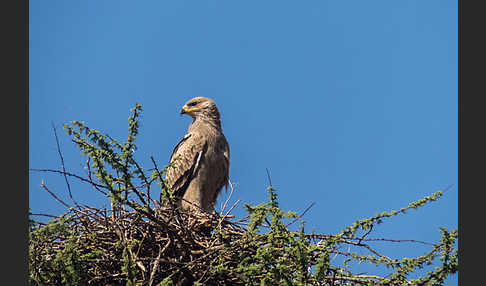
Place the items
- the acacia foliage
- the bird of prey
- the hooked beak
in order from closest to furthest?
the acacia foliage
the bird of prey
the hooked beak

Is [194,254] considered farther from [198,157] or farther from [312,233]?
[198,157]

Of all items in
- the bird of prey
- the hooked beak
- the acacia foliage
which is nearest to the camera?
the acacia foliage

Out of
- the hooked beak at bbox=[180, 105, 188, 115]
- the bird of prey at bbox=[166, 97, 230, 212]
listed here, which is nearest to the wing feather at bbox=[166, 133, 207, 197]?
the bird of prey at bbox=[166, 97, 230, 212]

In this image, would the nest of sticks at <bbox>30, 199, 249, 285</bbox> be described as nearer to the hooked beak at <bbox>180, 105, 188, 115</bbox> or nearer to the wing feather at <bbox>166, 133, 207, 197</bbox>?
the wing feather at <bbox>166, 133, 207, 197</bbox>

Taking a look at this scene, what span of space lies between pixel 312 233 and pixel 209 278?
103 cm

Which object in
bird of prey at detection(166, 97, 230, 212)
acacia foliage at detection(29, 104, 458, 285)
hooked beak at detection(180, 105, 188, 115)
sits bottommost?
acacia foliage at detection(29, 104, 458, 285)

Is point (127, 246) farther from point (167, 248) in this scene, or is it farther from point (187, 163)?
point (187, 163)

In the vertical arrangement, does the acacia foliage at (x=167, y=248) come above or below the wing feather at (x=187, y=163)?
below

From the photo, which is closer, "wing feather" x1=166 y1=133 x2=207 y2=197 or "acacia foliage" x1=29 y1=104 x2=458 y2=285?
"acacia foliage" x1=29 y1=104 x2=458 y2=285

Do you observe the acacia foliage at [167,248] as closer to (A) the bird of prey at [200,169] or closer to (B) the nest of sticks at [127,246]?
(B) the nest of sticks at [127,246]

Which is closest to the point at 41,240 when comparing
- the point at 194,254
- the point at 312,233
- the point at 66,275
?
the point at 66,275

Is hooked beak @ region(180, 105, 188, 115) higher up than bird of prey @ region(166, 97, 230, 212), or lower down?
higher up

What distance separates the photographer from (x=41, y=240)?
14.5ft

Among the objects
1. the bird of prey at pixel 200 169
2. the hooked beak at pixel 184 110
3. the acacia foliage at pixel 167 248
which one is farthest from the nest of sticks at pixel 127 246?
the hooked beak at pixel 184 110
